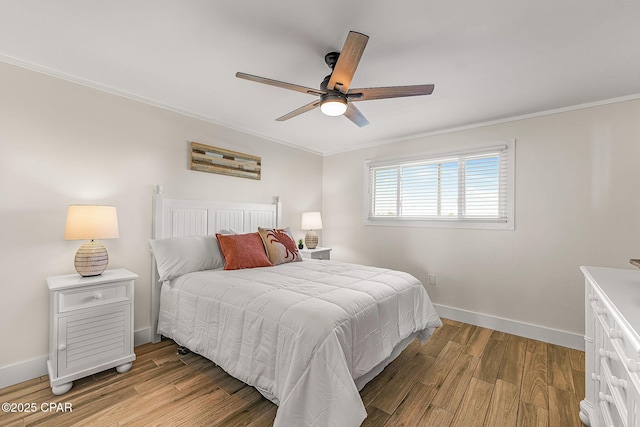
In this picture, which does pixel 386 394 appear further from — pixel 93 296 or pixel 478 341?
pixel 93 296

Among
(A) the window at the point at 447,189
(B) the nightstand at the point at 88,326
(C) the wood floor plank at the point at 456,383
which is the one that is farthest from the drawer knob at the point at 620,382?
(B) the nightstand at the point at 88,326

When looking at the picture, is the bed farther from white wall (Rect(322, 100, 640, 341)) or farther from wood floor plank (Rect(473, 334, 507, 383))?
white wall (Rect(322, 100, 640, 341))

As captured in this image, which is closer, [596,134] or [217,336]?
[217,336]

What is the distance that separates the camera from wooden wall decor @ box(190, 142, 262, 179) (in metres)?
3.24

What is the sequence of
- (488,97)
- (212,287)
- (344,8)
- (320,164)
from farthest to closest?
(320,164) < (488,97) < (212,287) < (344,8)

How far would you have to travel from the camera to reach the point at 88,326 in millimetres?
2133

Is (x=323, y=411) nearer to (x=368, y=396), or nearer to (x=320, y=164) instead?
(x=368, y=396)

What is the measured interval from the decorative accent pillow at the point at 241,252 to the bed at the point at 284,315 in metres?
0.01

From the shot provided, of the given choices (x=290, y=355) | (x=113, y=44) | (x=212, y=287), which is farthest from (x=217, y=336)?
(x=113, y=44)

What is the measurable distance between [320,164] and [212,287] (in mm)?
3201

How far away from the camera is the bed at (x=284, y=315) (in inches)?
59.1

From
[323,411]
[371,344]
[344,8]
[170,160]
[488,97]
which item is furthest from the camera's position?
[170,160]

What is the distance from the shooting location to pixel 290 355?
1.61 metres

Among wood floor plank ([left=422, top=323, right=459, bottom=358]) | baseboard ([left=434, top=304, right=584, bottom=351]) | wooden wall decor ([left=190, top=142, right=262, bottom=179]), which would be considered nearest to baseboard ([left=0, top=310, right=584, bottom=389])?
baseboard ([left=434, top=304, right=584, bottom=351])
